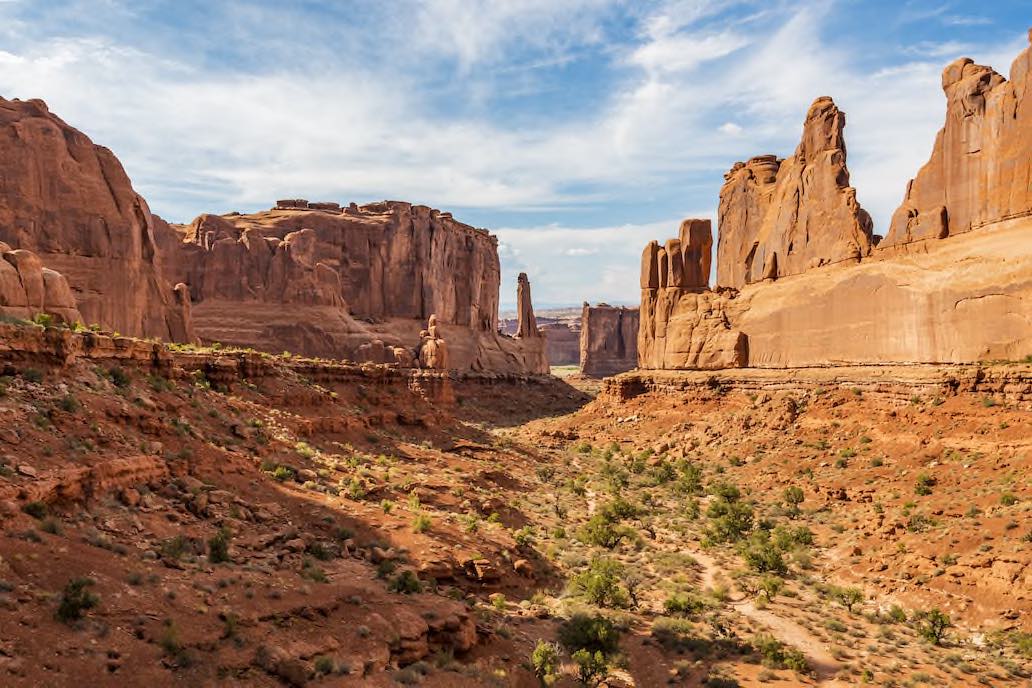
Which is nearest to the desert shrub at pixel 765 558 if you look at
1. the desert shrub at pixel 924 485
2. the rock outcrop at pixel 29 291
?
the desert shrub at pixel 924 485

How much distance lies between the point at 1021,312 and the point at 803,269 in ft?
49.1

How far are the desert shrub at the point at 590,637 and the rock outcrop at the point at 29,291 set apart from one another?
54.5ft

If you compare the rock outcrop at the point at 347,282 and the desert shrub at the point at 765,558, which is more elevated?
the rock outcrop at the point at 347,282

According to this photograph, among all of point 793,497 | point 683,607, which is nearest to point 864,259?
point 793,497

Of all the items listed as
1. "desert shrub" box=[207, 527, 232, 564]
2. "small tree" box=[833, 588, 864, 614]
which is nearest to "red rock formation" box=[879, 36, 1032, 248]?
"small tree" box=[833, 588, 864, 614]

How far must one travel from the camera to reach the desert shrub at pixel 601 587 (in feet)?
61.1

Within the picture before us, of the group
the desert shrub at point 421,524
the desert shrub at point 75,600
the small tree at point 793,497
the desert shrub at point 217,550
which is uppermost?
the desert shrub at point 75,600

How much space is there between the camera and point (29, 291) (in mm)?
19844

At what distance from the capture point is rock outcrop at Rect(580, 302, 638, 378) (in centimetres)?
13525

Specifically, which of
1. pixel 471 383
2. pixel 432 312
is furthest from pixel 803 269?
pixel 432 312

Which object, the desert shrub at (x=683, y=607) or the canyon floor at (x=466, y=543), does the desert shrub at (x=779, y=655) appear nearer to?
the canyon floor at (x=466, y=543)

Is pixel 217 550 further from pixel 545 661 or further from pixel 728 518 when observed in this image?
pixel 728 518

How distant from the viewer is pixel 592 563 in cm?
2112

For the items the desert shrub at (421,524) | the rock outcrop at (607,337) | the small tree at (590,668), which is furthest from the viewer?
the rock outcrop at (607,337)
